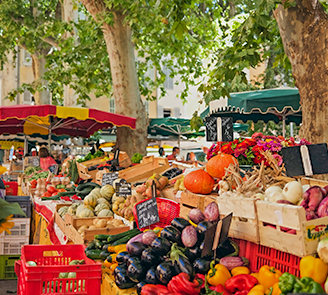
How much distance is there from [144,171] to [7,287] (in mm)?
2375

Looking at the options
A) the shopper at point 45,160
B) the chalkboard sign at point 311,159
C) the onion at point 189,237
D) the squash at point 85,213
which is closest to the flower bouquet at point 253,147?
the chalkboard sign at point 311,159

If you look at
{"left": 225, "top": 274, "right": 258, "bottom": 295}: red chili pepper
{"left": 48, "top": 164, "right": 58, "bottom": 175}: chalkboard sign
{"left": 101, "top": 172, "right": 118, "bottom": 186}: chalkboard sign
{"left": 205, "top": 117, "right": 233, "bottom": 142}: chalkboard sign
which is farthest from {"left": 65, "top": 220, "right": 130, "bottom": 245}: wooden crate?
{"left": 48, "top": 164, "right": 58, "bottom": 175}: chalkboard sign

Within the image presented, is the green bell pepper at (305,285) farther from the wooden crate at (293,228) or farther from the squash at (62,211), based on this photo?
the squash at (62,211)

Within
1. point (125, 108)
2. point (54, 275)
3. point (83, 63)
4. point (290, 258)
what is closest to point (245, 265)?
point (290, 258)

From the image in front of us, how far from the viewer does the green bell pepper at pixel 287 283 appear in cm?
177

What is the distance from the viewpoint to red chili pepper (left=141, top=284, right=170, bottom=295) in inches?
86.5

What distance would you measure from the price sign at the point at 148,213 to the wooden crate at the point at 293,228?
4.45ft

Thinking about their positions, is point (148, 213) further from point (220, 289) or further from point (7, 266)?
point (7, 266)

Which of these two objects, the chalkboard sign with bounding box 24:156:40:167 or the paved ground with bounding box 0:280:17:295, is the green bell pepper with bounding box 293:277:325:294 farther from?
the chalkboard sign with bounding box 24:156:40:167

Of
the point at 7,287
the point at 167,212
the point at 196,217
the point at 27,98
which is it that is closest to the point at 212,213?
the point at 196,217

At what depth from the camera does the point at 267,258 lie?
221 cm

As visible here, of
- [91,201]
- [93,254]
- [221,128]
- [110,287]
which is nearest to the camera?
[110,287]

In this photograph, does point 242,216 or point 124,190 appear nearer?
point 242,216

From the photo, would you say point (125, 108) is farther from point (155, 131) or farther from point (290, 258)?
point (290, 258)
